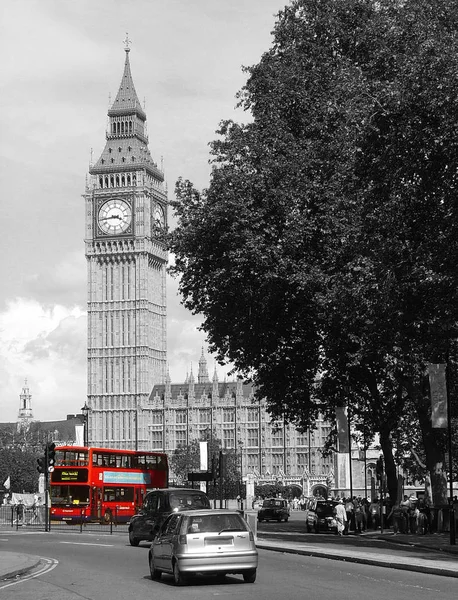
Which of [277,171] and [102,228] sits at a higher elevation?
[102,228]

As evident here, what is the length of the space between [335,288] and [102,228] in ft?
410

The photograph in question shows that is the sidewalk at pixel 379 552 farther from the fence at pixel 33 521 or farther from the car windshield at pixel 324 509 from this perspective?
the fence at pixel 33 521

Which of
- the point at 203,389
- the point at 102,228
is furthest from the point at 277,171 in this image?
the point at 203,389

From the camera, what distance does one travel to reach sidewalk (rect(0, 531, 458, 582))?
2225 cm

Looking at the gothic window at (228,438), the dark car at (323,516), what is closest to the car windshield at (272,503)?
the dark car at (323,516)

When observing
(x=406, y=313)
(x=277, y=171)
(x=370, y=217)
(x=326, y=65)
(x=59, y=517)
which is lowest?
(x=59, y=517)

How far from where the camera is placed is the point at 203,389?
17000 cm

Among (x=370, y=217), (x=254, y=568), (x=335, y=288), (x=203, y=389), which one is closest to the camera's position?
(x=254, y=568)

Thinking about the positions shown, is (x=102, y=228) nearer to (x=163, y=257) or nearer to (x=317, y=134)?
(x=163, y=257)

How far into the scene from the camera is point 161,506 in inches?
1321

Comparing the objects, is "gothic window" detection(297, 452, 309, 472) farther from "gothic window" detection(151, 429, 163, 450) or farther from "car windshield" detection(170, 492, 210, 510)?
A: "car windshield" detection(170, 492, 210, 510)

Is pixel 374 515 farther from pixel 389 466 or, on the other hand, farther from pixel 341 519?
pixel 341 519

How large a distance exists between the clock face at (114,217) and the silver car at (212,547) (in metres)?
138

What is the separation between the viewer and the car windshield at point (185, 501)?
33094 millimetres
